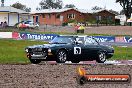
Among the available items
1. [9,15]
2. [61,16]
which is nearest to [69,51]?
[9,15]

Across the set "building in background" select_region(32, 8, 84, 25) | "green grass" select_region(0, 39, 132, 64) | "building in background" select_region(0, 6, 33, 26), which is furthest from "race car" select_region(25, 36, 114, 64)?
"building in background" select_region(32, 8, 84, 25)

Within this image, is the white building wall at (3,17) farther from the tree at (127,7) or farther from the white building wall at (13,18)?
the tree at (127,7)

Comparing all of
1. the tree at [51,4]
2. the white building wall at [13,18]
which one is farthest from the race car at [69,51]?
the tree at [51,4]

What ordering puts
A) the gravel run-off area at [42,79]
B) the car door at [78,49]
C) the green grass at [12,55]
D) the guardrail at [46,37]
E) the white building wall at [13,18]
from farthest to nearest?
the white building wall at [13,18] < the guardrail at [46,37] < the green grass at [12,55] < the car door at [78,49] < the gravel run-off area at [42,79]

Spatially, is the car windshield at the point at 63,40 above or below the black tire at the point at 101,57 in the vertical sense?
above

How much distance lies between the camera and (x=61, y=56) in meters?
20.1

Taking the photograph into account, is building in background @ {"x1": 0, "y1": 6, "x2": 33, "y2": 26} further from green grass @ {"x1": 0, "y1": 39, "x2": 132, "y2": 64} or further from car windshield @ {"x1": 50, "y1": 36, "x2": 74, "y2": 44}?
car windshield @ {"x1": 50, "y1": 36, "x2": 74, "y2": 44}

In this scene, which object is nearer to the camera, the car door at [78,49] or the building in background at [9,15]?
the car door at [78,49]

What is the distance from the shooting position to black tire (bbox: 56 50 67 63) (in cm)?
2002

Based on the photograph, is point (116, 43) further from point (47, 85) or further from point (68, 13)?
point (68, 13)

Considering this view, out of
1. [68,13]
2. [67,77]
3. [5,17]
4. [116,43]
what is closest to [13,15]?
[5,17]

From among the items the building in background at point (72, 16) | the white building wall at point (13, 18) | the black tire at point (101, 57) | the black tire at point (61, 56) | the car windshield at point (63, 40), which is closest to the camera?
the black tire at point (61, 56)

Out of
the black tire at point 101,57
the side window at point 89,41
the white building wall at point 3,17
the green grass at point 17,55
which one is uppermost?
the white building wall at point 3,17

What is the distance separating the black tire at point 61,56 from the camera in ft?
65.7
